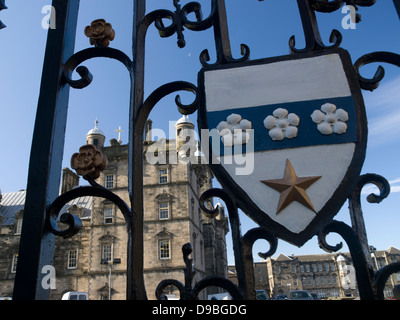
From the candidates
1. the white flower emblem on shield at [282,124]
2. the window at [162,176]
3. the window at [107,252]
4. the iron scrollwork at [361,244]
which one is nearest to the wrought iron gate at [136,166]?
the iron scrollwork at [361,244]

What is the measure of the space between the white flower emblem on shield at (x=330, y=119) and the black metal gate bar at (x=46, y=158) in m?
1.32

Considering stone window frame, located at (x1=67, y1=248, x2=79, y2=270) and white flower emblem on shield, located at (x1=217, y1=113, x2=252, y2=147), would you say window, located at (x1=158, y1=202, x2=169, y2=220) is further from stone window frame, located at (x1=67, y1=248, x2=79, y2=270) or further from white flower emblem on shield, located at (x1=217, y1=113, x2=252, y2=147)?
white flower emblem on shield, located at (x1=217, y1=113, x2=252, y2=147)

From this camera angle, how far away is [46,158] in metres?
1.68

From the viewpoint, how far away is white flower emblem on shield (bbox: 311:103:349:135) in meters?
1.53

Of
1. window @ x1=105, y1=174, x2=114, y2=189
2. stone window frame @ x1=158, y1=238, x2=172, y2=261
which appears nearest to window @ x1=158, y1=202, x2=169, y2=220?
stone window frame @ x1=158, y1=238, x2=172, y2=261

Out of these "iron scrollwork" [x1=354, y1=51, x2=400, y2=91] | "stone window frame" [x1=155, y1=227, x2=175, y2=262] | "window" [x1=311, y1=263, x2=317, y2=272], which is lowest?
"iron scrollwork" [x1=354, y1=51, x2=400, y2=91]

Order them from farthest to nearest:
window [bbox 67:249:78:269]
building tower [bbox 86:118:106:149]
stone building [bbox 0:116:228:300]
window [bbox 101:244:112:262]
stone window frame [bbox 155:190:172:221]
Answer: building tower [bbox 86:118:106:149], window [bbox 67:249:78:269], stone window frame [bbox 155:190:172:221], window [bbox 101:244:112:262], stone building [bbox 0:116:228:300]

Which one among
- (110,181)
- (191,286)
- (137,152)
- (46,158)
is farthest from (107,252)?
(191,286)

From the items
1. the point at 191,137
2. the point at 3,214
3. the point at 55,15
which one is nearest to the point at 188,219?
the point at 191,137

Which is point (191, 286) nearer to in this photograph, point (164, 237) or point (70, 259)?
point (164, 237)

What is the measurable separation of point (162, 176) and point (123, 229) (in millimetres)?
5227

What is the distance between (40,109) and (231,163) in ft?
3.56

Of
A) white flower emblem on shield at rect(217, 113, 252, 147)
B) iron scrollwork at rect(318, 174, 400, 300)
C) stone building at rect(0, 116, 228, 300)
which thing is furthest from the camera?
stone building at rect(0, 116, 228, 300)
